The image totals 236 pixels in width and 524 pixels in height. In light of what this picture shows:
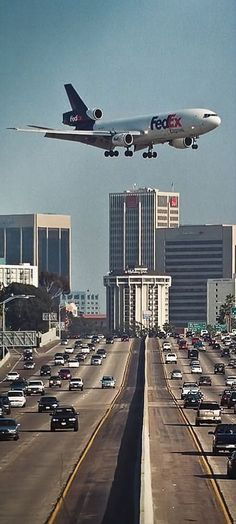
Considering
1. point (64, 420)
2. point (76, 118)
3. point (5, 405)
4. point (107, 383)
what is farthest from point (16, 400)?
point (107, 383)

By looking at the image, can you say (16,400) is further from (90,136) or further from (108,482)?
(108,482)

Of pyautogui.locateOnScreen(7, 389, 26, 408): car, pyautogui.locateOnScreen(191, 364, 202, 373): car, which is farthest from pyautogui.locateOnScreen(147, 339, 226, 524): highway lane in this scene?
pyautogui.locateOnScreen(191, 364, 202, 373): car

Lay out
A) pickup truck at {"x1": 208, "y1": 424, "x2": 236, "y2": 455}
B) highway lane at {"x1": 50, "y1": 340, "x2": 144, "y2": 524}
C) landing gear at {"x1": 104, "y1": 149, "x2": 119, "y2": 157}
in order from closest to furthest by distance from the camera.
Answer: highway lane at {"x1": 50, "y1": 340, "x2": 144, "y2": 524} < pickup truck at {"x1": 208, "y1": 424, "x2": 236, "y2": 455} < landing gear at {"x1": 104, "y1": 149, "x2": 119, "y2": 157}

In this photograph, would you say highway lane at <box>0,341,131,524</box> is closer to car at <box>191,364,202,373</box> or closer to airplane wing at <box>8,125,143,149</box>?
airplane wing at <box>8,125,143,149</box>

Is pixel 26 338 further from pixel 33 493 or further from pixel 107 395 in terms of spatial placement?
pixel 33 493

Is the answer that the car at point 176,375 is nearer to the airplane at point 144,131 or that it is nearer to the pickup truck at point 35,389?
the pickup truck at point 35,389

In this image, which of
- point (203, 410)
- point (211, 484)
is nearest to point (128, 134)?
point (203, 410)
